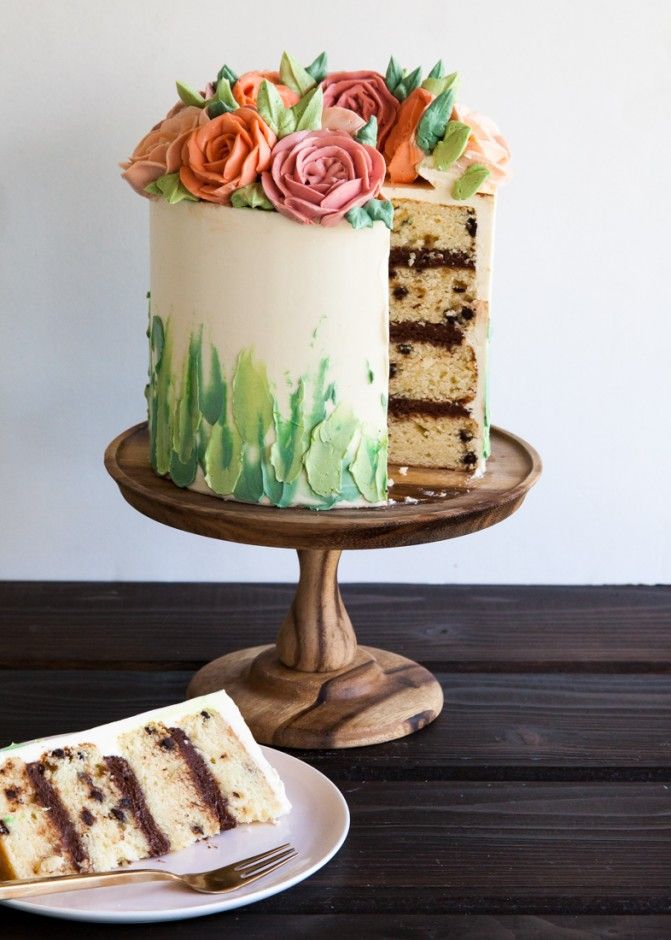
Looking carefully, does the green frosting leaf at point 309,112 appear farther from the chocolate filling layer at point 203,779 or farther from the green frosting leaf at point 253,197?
the chocolate filling layer at point 203,779

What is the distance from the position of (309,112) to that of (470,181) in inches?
6.9

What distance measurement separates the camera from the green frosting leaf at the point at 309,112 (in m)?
1.10

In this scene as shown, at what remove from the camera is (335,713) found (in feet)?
3.99

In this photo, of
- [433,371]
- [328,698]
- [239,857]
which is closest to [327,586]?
[328,698]

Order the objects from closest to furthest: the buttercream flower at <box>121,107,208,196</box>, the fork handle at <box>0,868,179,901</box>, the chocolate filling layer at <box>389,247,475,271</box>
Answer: the fork handle at <box>0,868,179,901</box> → the buttercream flower at <box>121,107,208,196</box> → the chocolate filling layer at <box>389,247,475,271</box>

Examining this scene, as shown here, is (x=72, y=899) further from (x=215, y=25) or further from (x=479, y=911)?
(x=215, y=25)

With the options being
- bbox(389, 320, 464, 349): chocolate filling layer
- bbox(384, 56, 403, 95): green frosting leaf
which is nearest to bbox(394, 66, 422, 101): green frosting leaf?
bbox(384, 56, 403, 95): green frosting leaf

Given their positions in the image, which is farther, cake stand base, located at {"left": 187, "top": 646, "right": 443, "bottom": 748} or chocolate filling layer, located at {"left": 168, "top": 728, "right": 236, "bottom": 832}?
cake stand base, located at {"left": 187, "top": 646, "right": 443, "bottom": 748}

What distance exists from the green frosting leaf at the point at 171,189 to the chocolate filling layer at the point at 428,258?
236mm

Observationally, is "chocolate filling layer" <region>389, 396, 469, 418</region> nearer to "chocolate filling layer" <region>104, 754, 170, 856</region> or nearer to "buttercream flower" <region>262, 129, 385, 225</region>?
"buttercream flower" <region>262, 129, 385, 225</region>

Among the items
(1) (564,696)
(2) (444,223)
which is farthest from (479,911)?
(2) (444,223)

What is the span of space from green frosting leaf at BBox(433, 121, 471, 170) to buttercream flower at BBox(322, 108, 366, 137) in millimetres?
80

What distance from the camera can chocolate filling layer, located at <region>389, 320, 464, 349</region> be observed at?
1.26 m

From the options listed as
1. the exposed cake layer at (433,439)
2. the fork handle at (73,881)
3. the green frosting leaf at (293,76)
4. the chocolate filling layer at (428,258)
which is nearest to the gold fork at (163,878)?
the fork handle at (73,881)
